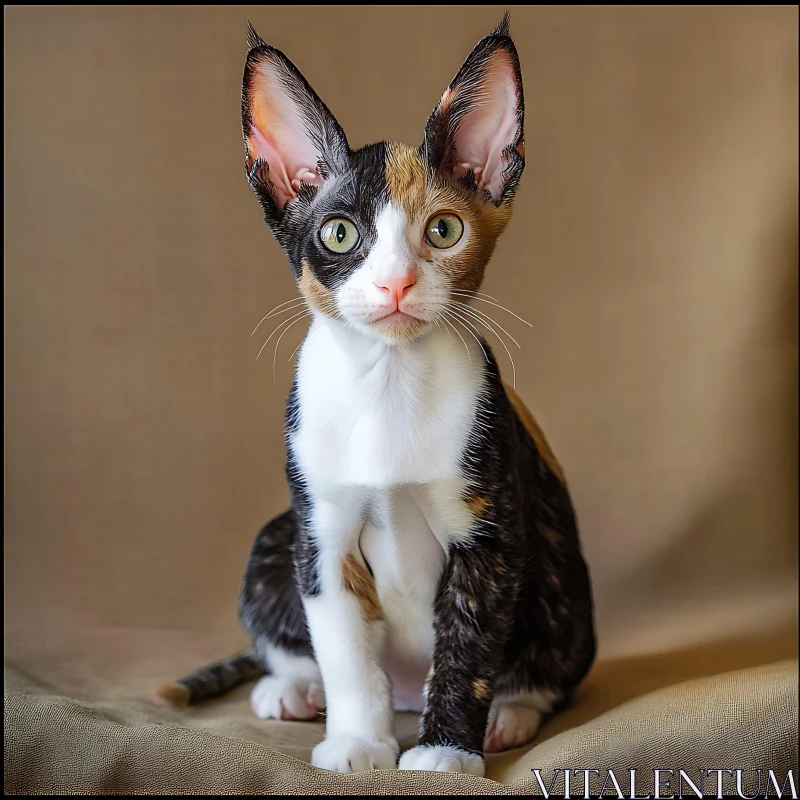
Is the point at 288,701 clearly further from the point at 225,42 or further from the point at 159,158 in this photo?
the point at 225,42

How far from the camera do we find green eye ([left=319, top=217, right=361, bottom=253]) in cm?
117

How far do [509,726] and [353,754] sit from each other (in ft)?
A: 0.79

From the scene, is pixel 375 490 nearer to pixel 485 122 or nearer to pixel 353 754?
pixel 353 754

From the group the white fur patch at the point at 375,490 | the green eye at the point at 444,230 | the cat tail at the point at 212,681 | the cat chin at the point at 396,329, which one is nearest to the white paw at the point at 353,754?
the white fur patch at the point at 375,490

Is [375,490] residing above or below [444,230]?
below

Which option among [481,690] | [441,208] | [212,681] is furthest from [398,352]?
[212,681]

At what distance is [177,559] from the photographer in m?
1.95

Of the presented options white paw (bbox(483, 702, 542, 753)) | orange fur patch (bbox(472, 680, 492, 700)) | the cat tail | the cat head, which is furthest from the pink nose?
the cat tail

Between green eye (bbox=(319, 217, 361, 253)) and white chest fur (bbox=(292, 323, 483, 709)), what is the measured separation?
0.34ft

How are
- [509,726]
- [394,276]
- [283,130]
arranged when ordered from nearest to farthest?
[394,276]
[283,130]
[509,726]

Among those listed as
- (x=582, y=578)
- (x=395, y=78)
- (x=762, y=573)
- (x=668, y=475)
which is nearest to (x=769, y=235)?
(x=668, y=475)

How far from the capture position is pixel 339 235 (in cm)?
118

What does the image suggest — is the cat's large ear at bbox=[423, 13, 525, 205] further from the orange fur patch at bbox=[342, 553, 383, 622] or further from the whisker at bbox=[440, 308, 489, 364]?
the orange fur patch at bbox=[342, 553, 383, 622]

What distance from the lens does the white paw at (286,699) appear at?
150 centimetres
